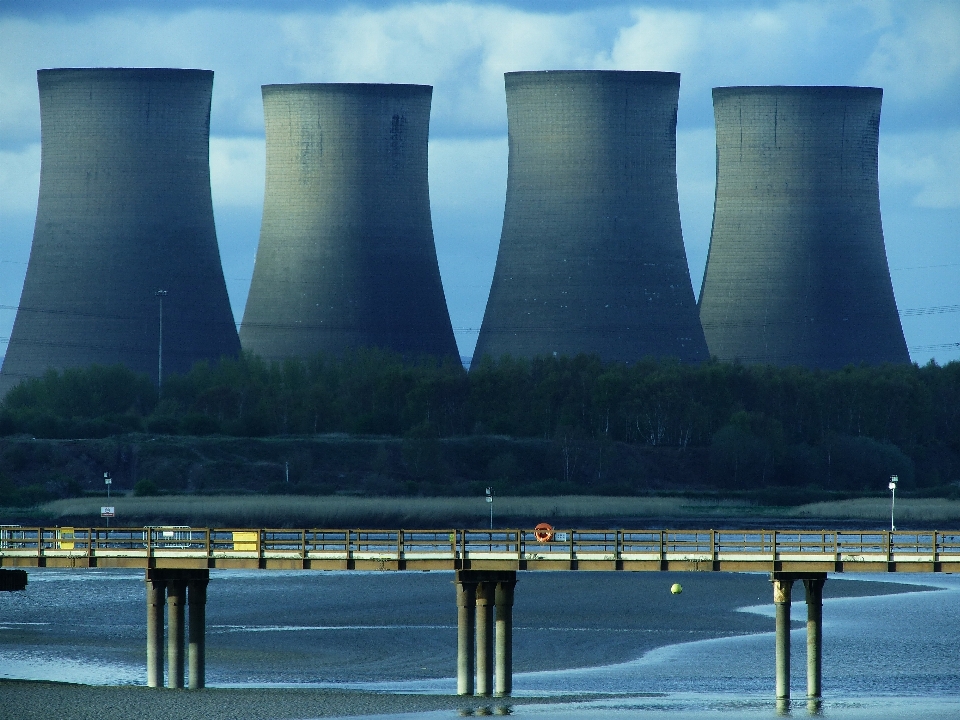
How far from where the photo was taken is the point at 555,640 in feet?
99.7

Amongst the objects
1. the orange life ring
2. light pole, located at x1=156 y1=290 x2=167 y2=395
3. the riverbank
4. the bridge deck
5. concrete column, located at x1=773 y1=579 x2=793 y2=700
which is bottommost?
the riverbank

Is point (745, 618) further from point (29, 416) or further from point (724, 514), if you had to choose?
point (29, 416)

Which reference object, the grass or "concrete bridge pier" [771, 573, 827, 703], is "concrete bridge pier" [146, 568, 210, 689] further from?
the grass

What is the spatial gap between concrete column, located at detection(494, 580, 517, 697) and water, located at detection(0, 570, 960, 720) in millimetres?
511

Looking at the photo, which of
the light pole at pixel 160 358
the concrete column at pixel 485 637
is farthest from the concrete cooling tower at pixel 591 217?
the concrete column at pixel 485 637

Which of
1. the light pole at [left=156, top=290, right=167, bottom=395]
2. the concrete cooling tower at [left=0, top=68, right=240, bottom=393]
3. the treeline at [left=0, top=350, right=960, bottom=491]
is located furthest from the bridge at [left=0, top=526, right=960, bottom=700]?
the light pole at [left=156, top=290, right=167, bottom=395]

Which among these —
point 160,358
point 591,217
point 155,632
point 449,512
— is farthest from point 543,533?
point 160,358

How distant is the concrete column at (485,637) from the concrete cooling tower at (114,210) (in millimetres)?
37398

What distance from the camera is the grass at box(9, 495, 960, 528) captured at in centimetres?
4938

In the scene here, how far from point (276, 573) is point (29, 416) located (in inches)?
821

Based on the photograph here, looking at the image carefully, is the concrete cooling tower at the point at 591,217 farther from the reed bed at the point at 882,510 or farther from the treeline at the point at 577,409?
the reed bed at the point at 882,510

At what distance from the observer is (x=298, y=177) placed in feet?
204

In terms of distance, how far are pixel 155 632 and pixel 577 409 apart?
3831 centimetres

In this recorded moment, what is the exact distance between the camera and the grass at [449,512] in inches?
1944
